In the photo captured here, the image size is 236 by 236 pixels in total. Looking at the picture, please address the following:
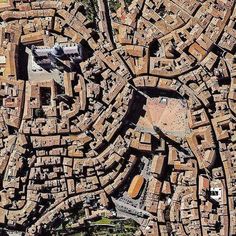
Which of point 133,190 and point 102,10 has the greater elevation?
point 102,10

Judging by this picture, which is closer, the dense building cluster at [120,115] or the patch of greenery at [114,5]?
the dense building cluster at [120,115]

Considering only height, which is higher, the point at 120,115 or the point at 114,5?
the point at 114,5

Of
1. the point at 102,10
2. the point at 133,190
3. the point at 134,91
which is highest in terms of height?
the point at 102,10

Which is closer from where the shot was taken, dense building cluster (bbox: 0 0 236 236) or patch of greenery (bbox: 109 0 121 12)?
dense building cluster (bbox: 0 0 236 236)

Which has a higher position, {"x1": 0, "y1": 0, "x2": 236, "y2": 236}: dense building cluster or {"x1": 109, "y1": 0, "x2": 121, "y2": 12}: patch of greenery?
{"x1": 109, "y1": 0, "x2": 121, "y2": 12}: patch of greenery

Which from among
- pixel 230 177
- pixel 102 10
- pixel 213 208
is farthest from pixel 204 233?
pixel 102 10

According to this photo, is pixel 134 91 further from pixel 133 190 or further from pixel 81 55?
pixel 133 190

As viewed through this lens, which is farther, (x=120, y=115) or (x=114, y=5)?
(x=114, y=5)

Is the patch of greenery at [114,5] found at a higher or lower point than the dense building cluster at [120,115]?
higher
